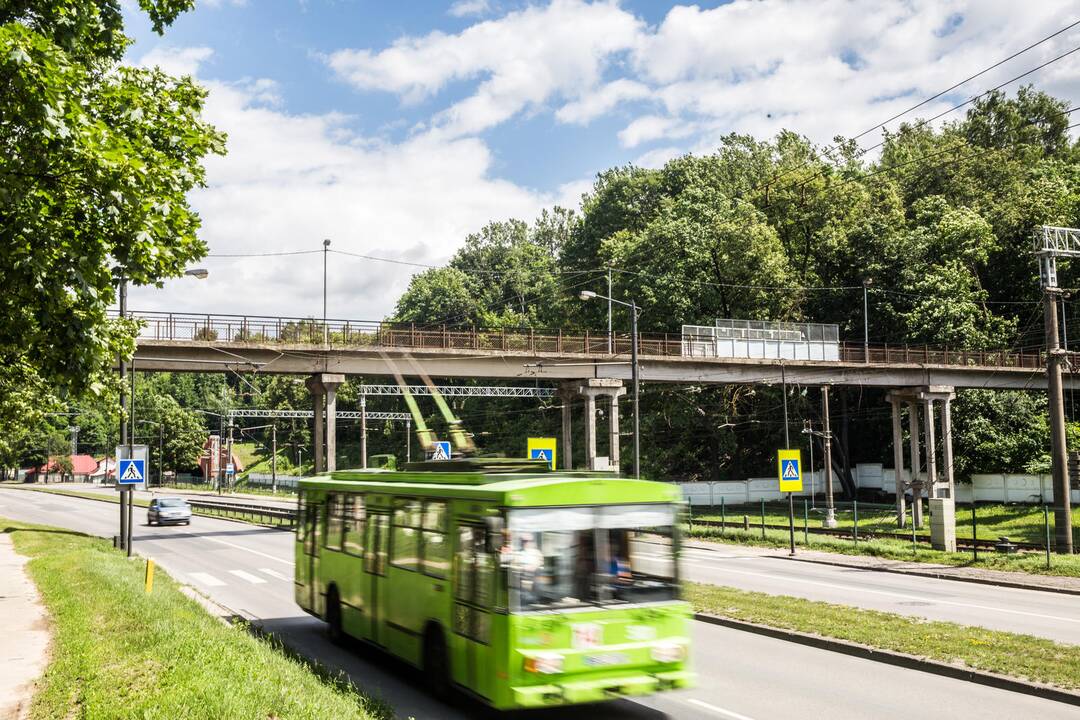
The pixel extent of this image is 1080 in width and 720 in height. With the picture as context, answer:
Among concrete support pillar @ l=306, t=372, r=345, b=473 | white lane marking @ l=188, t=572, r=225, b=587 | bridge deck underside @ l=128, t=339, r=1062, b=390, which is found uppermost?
bridge deck underside @ l=128, t=339, r=1062, b=390

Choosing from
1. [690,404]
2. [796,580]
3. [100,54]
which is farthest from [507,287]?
[100,54]

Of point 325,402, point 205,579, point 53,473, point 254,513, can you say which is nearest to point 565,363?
point 325,402

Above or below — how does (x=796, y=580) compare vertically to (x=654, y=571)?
below

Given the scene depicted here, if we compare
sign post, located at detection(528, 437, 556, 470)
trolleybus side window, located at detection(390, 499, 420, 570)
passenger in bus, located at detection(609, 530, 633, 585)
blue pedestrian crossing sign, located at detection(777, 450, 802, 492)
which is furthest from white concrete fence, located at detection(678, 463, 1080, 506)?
passenger in bus, located at detection(609, 530, 633, 585)

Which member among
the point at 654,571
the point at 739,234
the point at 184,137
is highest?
the point at 739,234

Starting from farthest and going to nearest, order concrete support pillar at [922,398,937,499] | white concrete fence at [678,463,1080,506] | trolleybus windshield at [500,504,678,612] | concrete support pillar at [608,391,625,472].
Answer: white concrete fence at [678,463,1080,506] → concrete support pillar at [922,398,937,499] → concrete support pillar at [608,391,625,472] → trolleybus windshield at [500,504,678,612]

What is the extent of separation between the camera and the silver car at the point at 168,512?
45.8m

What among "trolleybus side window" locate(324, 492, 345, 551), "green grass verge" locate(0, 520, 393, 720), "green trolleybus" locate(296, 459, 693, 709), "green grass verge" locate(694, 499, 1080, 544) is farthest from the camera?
"green grass verge" locate(694, 499, 1080, 544)

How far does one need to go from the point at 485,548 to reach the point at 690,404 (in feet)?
178

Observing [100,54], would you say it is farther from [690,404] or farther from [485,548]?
[690,404]

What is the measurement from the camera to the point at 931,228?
63062mm

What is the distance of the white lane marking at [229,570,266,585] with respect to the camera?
2297 centimetres

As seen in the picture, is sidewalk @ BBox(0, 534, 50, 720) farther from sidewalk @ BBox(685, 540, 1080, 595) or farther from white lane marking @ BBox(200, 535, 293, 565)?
sidewalk @ BBox(685, 540, 1080, 595)

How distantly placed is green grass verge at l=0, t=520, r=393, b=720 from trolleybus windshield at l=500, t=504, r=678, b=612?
6.16 feet
